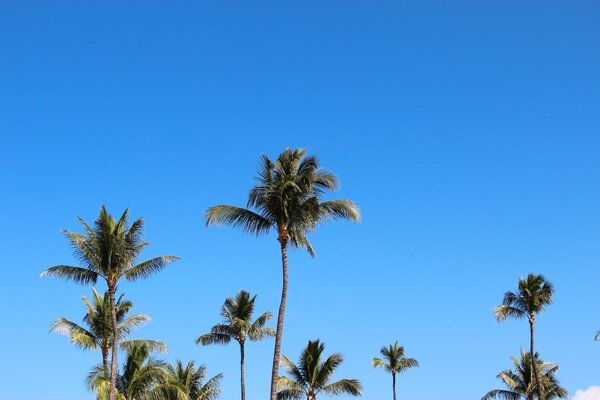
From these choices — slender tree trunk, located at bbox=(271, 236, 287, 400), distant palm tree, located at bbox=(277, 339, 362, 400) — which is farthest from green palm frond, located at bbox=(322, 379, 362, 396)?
slender tree trunk, located at bbox=(271, 236, 287, 400)

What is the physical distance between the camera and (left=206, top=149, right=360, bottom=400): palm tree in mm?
36969

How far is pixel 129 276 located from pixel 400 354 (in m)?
47.9

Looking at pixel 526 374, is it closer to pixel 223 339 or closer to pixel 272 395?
pixel 223 339

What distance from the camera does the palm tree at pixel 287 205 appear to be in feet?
121

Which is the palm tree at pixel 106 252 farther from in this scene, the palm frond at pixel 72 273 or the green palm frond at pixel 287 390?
the green palm frond at pixel 287 390

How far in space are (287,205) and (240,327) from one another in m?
28.3

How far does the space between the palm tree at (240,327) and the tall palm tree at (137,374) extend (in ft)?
55.5

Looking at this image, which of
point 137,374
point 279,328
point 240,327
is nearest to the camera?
point 279,328

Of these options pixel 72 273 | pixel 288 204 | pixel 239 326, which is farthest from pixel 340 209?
pixel 239 326

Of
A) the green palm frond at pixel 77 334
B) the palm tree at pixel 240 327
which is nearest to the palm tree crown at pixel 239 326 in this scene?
the palm tree at pixel 240 327

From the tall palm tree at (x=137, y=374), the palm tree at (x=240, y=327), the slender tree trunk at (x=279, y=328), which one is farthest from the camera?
the palm tree at (x=240, y=327)

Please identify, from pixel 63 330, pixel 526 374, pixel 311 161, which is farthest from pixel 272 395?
pixel 526 374

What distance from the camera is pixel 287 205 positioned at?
36969 millimetres

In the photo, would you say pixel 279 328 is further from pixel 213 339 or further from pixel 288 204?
pixel 213 339
